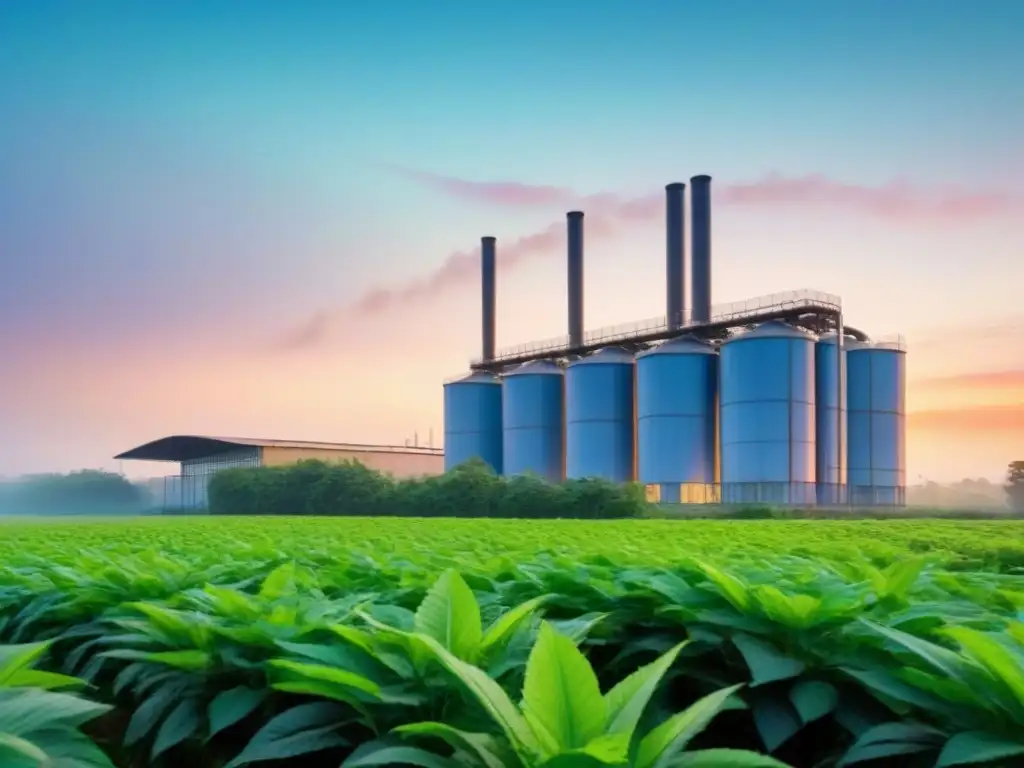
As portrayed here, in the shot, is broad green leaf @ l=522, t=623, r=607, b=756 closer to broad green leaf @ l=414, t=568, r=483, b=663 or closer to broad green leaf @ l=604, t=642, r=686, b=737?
broad green leaf @ l=604, t=642, r=686, b=737

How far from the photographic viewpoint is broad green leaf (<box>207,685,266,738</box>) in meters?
1.81

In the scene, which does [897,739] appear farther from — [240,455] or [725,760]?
[240,455]

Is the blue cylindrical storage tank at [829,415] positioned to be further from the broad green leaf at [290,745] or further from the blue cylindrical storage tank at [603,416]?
the broad green leaf at [290,745]

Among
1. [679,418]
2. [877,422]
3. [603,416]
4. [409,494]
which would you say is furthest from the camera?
[603,416]

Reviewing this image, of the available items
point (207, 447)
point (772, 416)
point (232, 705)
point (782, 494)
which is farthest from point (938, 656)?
point (207, 447)

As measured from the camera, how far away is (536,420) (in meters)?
37.1

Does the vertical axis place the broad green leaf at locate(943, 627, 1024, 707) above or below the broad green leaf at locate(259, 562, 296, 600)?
above

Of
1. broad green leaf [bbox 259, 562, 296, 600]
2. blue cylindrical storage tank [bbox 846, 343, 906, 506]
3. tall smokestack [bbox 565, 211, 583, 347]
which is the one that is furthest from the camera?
tall smokestack [bbox 565, 211, 583, 347]

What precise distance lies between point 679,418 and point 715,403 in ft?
6.24

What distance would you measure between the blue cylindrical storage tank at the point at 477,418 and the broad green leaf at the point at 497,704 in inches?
1509

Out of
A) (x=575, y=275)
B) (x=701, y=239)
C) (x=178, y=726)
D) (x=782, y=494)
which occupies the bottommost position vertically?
(x=782, y=494)

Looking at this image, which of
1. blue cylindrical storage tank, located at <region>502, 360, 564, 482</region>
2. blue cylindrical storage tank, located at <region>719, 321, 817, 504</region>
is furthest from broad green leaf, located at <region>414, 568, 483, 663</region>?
blue cylindrical storage tank, located at <region>502, 360, 564, 482</region>

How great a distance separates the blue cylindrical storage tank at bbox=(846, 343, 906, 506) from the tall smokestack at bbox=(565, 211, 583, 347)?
11007 millimetres

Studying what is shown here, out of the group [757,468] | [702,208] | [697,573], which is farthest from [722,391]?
[697,573]
